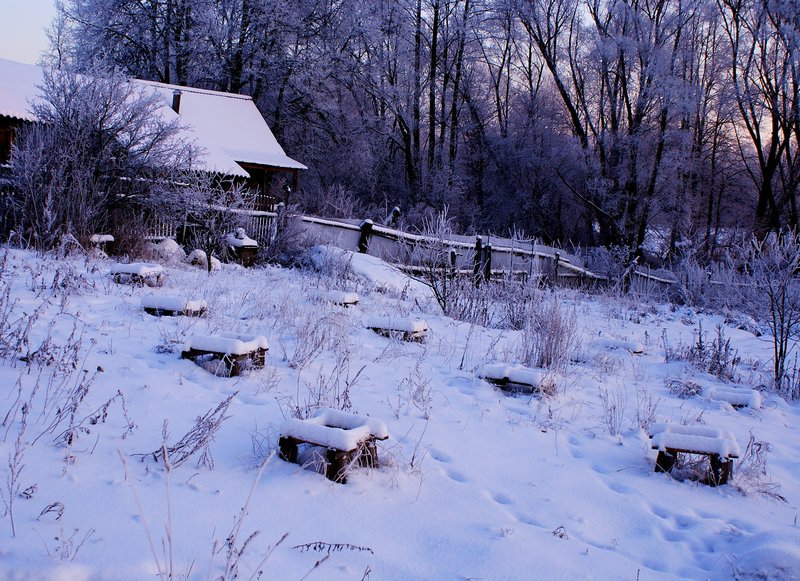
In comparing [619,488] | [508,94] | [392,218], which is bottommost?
[619,488]

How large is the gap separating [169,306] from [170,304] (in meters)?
0.02

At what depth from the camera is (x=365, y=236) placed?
14414 millimetres

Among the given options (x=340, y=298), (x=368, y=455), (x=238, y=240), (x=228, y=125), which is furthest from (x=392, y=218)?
(x=368, y=455)

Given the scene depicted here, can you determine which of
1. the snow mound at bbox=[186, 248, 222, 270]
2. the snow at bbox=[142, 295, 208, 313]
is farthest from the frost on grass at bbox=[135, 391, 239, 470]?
the snow mound at bbox=[186, 248, 222, 270]

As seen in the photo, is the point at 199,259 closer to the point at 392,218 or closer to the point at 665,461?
the point at 665,461

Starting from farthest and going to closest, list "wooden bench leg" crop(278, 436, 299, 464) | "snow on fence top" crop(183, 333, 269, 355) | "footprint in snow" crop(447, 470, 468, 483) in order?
"snow on fence top" crop(183, 333, 269, 355) → "footprint in snow" crop(447, 470, 468, 483) → "wooden bench leg" crop(278, 436, 299, 464)

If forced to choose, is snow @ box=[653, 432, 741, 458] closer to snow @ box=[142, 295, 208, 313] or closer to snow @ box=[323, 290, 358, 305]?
snow @ box=[142, 295, 208, 313]

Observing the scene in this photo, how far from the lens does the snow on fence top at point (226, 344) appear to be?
4.28 meters

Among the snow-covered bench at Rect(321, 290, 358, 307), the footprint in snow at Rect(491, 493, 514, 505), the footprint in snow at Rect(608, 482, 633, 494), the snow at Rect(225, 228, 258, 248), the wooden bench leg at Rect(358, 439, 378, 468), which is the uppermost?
the snow at Rect(225, 228, 258, 248)

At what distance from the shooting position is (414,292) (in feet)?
34.8

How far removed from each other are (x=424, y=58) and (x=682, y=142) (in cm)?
1165

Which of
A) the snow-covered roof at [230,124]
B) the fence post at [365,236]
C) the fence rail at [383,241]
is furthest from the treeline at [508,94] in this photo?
the fence post at [365,236]

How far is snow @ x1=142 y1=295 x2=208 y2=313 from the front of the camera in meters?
5.80

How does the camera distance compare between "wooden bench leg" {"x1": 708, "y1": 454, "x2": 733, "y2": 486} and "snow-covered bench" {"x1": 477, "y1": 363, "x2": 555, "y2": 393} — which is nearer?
"wooden bench leg" {"x1": 708, "y1": 454, "x2": 733, "y2": 486}
